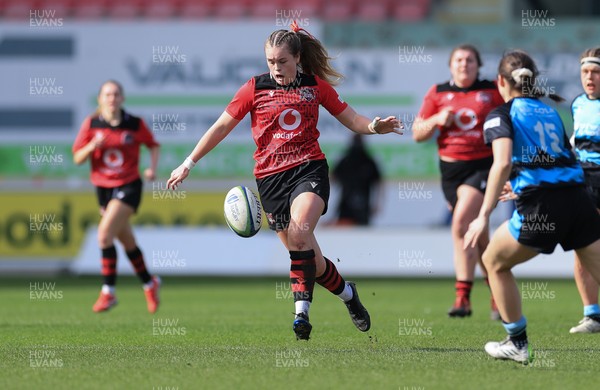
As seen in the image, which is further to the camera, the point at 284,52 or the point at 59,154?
the point at 59,154

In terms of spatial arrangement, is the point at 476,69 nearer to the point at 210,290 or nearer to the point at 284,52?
the point at 284,52

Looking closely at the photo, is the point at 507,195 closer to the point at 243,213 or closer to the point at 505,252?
the point at 505,252

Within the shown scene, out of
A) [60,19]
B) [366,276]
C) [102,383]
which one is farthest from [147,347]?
[60,19]

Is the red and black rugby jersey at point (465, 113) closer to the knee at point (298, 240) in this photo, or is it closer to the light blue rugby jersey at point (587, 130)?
the light blue rugby jersey at point (587, 130)

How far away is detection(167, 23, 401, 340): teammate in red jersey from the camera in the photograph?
8.10 meters

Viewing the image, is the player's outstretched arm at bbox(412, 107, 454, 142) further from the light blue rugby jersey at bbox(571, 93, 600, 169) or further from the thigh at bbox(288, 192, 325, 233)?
the thigh at bbox(288, 192, 325, 233)

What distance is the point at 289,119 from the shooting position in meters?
8.30

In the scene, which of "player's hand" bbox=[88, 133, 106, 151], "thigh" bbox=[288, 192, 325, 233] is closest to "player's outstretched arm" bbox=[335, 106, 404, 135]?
"thigh" bbox=[288, 192, 325, 233]

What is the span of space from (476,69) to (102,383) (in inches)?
227

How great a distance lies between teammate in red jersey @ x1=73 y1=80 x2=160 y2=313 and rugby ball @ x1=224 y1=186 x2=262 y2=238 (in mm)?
3853

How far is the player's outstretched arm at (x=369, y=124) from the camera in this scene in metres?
8.00

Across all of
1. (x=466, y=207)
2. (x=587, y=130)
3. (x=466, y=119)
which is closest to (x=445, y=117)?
(x=466, y=119)

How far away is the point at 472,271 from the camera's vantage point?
10.8m

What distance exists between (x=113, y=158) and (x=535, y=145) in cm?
643
